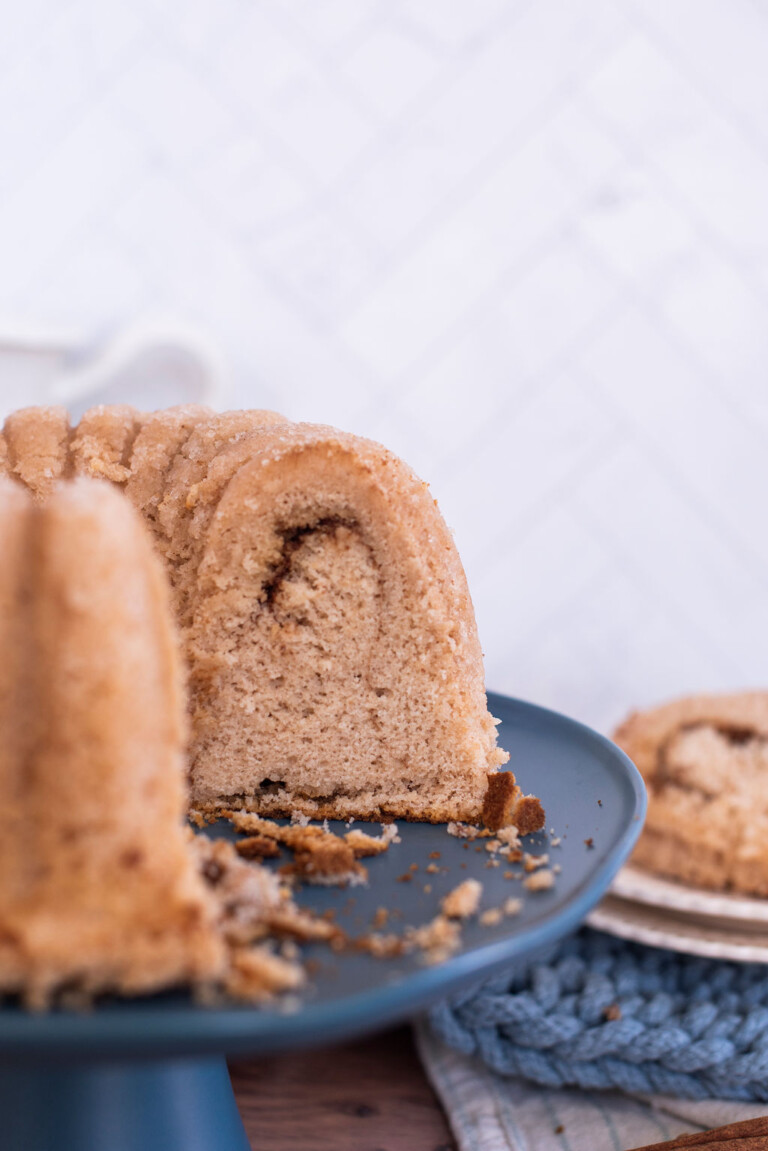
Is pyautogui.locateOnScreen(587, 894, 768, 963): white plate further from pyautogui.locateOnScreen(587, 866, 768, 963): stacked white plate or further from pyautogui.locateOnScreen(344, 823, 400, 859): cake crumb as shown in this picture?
pyautogui.locateOnScreen(344, 823, 400, 859): cake crumb

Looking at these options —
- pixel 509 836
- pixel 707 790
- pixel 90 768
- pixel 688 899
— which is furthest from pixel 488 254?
pixel 90 768

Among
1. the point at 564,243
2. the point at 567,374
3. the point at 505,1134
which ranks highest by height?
the point at 564,243

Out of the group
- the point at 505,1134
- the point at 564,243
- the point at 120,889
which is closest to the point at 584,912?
the point at 120,889

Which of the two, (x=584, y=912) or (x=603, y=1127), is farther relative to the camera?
(x=603, y=1127)

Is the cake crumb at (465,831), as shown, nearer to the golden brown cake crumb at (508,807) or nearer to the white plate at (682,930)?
the golden brown cake crumb at (508,807)

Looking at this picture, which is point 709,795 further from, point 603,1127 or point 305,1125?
point 305,1125

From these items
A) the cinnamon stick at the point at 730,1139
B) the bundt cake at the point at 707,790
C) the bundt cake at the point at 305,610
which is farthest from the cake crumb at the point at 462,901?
the bundt cake at the point at 707,790

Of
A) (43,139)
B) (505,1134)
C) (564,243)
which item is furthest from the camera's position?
(564,243)
